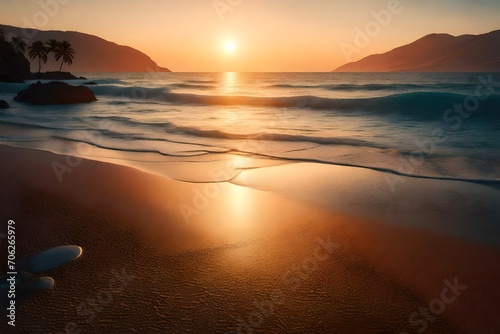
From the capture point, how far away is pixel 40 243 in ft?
13.0

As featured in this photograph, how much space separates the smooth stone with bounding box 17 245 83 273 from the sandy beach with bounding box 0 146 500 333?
129 mm

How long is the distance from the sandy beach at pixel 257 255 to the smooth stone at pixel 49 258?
129 millimetres

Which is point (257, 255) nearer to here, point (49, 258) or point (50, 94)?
point (49, 258)

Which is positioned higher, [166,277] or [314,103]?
[314,103]

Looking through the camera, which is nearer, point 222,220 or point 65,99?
point 222,220

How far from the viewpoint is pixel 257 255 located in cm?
375

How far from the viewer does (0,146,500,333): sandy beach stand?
2.76m

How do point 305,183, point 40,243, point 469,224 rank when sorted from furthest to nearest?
point 305,183, point 469,224, point 40,243

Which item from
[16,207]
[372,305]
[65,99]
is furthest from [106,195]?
[65,99]

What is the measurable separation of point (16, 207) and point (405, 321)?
544cm

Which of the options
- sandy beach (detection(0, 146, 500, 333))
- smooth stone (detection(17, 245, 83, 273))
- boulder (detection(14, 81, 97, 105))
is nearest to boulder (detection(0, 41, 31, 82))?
boulder (detection(14, 81, 97, 105))

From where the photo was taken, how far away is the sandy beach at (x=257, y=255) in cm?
276

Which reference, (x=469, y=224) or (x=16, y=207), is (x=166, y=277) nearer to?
(x=16, y=207)

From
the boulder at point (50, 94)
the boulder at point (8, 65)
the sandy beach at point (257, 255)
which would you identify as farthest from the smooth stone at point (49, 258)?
the boulder at point (8, 65)
